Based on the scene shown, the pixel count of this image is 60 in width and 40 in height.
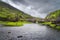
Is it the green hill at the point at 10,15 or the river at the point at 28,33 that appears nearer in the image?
the river at the point at 28,33

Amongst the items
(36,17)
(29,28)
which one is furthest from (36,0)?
(29,28)

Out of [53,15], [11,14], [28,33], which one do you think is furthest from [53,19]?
[11,14]

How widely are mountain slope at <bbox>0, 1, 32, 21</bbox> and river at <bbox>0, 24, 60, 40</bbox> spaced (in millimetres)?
543

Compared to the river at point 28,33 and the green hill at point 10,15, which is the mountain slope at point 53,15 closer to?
the river at point 28,33

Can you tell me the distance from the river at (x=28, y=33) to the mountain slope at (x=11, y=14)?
543 mm

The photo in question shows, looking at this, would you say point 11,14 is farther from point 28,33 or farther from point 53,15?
point 53,15

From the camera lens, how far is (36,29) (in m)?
10.5

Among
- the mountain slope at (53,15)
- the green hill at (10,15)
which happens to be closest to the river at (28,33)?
the green hill at (10,15)

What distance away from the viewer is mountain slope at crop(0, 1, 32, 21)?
10312 millimetres

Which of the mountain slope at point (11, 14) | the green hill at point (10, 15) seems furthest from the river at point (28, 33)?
the mountain slope at point (11, 14)

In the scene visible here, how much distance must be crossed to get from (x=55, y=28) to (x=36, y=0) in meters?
2.12

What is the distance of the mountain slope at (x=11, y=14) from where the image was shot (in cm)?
1031

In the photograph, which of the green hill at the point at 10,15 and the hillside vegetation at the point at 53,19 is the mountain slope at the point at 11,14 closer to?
the green hill at the point at 10,15

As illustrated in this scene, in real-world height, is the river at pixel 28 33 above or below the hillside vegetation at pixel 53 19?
below
